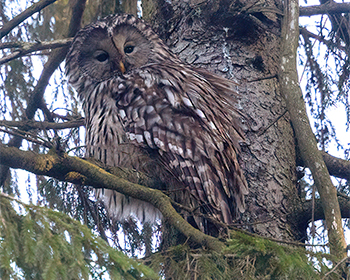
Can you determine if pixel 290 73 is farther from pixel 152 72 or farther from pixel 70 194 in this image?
pixel 70 194

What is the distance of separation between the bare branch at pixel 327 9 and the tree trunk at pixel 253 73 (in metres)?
0.29

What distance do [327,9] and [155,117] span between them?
1.67 meters

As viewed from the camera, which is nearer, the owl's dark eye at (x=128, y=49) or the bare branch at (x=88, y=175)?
the bare branch at (x=88, y=175)

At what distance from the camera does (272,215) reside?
241 cm

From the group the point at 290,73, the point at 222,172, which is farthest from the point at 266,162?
the point at 290,73

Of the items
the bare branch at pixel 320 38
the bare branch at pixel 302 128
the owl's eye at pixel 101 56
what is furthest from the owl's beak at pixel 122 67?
the bare branch at pixel 320 38

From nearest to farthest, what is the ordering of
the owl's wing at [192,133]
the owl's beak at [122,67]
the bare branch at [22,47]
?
the owl's wing at [192,133]
the bare branch at [22,47]
the owl's beak at [122,67]

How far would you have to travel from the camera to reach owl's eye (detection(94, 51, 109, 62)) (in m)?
3.13

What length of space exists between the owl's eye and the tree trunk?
1.80 feet

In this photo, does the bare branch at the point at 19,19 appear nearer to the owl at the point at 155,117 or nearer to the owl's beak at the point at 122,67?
the owl at the point at 155,117

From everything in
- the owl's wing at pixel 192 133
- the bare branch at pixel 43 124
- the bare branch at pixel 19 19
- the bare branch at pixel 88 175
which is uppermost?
the bare branch at pixel 19 19

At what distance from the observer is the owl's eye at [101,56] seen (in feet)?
10.3

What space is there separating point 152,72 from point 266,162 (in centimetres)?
105

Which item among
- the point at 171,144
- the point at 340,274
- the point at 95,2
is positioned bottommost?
the point at 340,274
